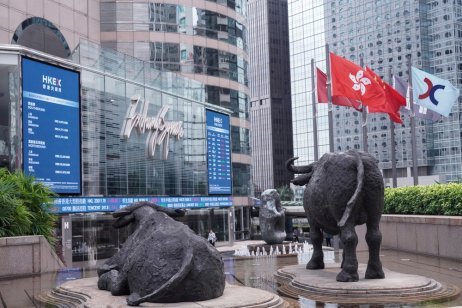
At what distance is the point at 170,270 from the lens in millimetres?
8352

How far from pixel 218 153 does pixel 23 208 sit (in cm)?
2545

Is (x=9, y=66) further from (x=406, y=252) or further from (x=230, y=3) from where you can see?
(x=230, y=3)

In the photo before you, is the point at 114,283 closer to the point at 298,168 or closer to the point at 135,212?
the point at 135,212

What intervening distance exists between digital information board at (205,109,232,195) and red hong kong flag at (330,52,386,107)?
667 inches

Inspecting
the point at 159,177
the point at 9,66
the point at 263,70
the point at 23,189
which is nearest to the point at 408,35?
the point at 263,70

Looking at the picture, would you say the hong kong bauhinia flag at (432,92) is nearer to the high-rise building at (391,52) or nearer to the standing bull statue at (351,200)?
the standing bull statue at (351,200)

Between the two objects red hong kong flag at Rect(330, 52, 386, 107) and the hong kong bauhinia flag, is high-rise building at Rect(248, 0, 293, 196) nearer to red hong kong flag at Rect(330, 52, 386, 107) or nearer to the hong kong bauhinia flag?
the hong kong bauhinia flag

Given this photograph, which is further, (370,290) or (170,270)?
(370,290)

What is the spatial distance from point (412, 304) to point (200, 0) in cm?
4364

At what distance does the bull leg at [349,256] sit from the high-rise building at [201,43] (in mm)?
38773

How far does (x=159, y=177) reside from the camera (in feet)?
115

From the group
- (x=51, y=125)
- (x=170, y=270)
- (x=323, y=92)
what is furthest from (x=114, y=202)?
(x=170, y=270)

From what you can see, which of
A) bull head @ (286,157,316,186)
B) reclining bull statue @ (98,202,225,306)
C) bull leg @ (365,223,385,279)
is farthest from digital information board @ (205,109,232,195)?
reclining bull statue @ (98,202,225,306)

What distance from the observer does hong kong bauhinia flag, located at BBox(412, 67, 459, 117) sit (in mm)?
24578
